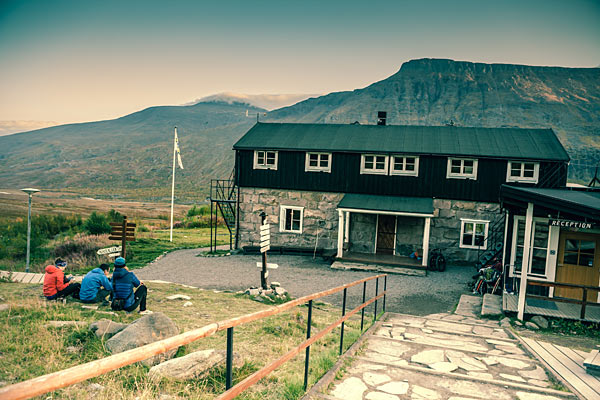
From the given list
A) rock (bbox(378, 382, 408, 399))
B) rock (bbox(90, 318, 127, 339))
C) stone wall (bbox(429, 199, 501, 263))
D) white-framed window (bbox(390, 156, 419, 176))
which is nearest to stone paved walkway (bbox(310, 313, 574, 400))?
rock (bbox(378, 382, 408, 399))

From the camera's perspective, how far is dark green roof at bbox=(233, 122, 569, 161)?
20948 mm

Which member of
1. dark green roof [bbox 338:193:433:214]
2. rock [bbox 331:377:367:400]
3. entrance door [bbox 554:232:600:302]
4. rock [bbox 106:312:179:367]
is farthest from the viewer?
dark green roof [bbox 338:193:433:214]

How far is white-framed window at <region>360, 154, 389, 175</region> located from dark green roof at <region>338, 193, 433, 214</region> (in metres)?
1.36

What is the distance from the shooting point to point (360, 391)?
471 cm

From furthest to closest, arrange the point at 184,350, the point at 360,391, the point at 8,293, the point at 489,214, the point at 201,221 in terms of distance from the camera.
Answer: the point at 201,221 → the point at 489,214 → the point at 8,293 → the point at 184,350 → the point at 360,391

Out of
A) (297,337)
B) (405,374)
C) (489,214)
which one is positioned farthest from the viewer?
(489,214)

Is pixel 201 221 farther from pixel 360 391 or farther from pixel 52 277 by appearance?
pixel 360 391

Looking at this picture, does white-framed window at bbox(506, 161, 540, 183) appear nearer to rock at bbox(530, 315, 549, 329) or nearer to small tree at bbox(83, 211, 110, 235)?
rock at bbox(530, 315, 549, 329)

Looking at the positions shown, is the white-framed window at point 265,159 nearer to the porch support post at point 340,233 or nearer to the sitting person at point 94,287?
the porch support post at point 340,233

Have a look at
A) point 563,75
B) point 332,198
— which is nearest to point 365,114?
point 563,75

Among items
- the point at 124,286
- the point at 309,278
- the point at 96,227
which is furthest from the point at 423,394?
the point at 96,227

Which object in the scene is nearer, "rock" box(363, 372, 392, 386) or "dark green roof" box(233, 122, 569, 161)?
"rock" box(363, 372, 392, 386)

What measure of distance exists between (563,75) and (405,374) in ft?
790

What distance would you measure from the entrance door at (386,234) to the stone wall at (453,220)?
2.00 m
